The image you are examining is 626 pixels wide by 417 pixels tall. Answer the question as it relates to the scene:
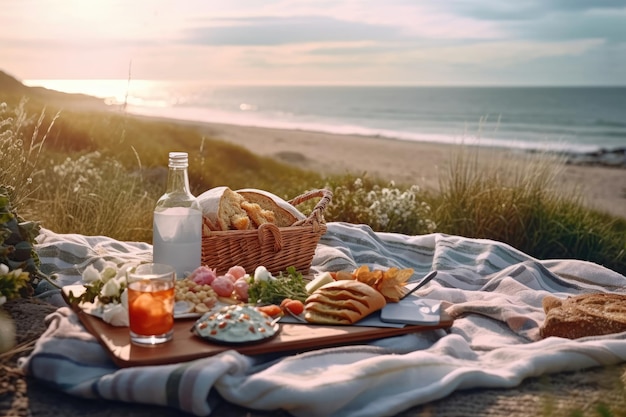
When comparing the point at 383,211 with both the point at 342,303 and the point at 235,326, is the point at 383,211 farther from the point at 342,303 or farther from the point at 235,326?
the point at 235,326

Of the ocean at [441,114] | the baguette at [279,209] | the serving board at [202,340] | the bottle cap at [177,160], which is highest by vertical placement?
the ocean at [441,114]

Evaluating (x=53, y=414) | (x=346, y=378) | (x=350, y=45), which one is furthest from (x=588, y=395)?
(x=350, y=45)

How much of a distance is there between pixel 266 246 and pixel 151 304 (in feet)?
4.31

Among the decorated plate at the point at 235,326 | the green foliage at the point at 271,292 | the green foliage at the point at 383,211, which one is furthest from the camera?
the green foliage at the point at 383,211

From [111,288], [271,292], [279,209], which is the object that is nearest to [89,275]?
[111,288]

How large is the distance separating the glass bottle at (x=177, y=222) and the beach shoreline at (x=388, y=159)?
10.4 meters

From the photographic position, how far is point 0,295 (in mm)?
2932

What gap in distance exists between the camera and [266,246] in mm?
3766

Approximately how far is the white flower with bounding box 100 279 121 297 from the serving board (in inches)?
4.4

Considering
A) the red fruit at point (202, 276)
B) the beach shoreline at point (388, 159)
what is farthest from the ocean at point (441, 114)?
the red fruit at point (202, 276)

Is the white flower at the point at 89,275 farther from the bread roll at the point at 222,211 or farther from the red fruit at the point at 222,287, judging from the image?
the bread roll at the point at 222,211

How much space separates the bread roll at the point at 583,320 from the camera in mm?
3066

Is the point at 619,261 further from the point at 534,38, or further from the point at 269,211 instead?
the point at 534,38

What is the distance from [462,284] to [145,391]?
2.30 m
